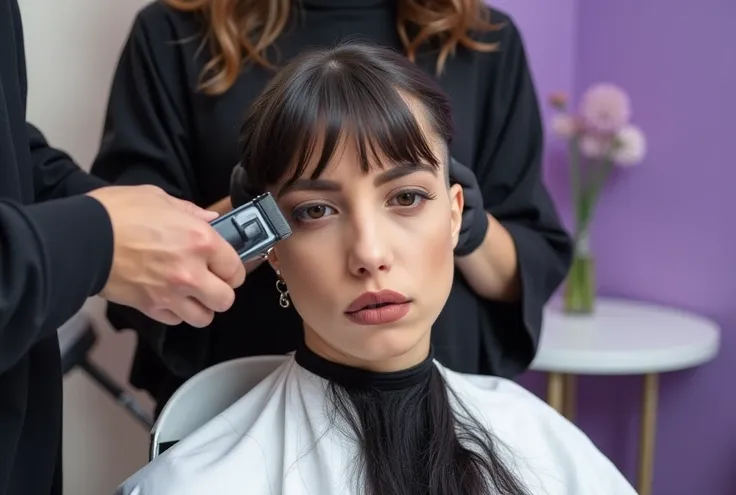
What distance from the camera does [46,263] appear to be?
59cm

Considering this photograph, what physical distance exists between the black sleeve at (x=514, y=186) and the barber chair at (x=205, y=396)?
340 millimetres

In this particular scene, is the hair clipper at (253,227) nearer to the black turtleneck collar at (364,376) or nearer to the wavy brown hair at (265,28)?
the black turtleneck collar at (364,376)

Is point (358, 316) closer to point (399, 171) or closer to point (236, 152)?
point (399, 171)

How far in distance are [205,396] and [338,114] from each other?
1.29ft

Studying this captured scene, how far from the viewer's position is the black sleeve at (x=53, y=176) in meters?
0.99

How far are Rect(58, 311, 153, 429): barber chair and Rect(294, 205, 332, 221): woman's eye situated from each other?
59 cm

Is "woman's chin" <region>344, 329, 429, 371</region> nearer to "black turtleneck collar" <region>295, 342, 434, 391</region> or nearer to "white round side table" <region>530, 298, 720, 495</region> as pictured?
"black turtleneck collar" <region>295, 342, 434, 391</region>

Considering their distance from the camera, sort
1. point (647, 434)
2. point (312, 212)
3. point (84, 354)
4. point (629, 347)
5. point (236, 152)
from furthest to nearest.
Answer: point (647, 434), point (629, 347), point (84, 354), point (236, 152), point (312, 212)

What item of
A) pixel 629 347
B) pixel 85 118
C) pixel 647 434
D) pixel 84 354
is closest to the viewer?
pixel 84 354

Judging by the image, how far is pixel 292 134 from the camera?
0.86m

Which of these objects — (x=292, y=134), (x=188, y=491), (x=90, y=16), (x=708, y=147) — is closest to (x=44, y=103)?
(x=90, y=16)

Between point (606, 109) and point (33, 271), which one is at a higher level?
point (33, 271)

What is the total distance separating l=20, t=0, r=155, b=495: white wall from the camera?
4.59ft

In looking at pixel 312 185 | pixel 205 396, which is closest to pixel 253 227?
pixel 312 185
